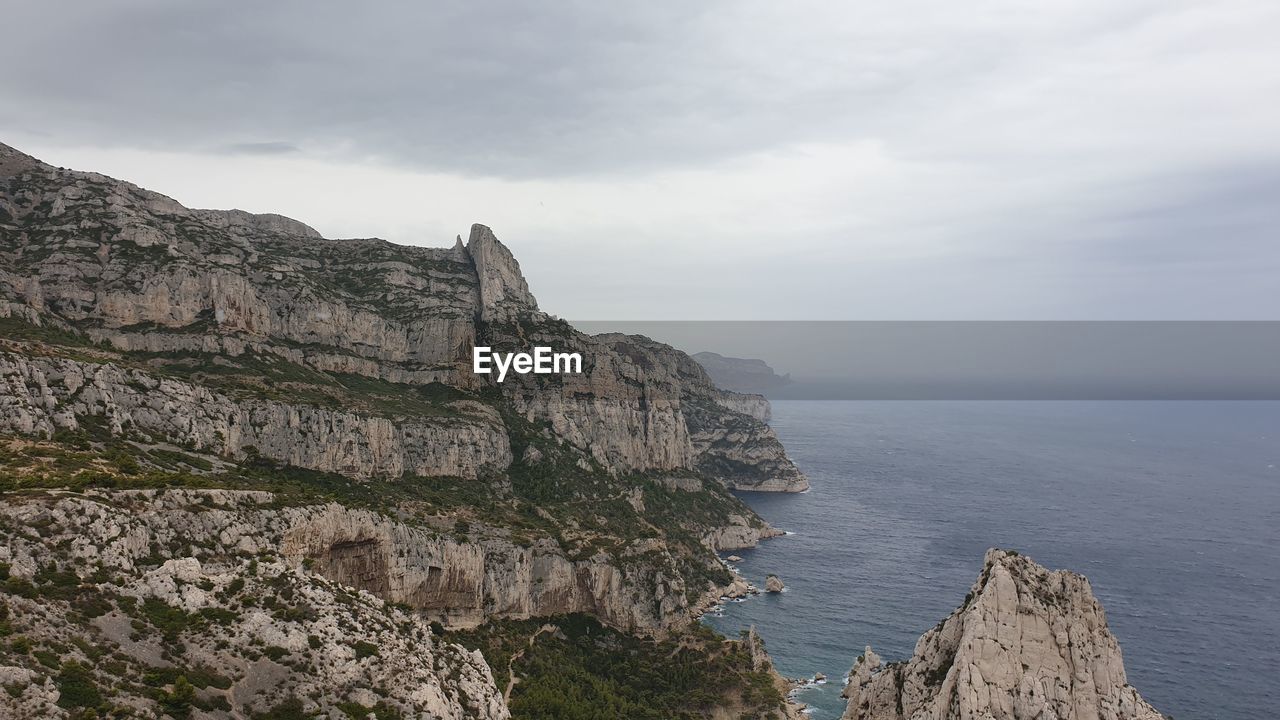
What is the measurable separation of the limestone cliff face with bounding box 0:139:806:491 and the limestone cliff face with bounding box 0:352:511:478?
1.18 feet

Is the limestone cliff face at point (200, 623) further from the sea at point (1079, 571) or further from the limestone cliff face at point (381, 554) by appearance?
the sea at point (1079, 571)

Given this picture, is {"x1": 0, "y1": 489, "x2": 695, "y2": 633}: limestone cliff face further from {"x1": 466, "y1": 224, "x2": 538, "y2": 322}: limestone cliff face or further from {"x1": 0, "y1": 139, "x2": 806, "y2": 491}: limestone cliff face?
{"x1": 466, "y1": 224, "x2": 538, "y2": 322}: limestone cliff face

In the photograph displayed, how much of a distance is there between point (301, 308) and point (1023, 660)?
118923 mm

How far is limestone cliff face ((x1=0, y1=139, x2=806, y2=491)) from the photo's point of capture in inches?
4112

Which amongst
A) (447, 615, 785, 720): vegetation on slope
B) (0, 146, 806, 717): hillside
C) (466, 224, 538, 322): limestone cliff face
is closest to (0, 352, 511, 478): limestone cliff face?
(0, 146, 806, 717): hillside

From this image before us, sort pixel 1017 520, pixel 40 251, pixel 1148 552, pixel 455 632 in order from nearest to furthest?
pixel 455 632 → pixel 40 251 → pixel 1148 552 → pixel 1017 520

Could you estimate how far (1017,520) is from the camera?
6954 inches

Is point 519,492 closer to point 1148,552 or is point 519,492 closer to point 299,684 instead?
point 299,684

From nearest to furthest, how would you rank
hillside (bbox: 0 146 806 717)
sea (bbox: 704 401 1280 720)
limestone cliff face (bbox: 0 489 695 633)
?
1. hillside (bbox: 0 146 806 717)
2. limestone cliff face (bbox: 0 489 695 633)
3. sea (bbox: 704 401 1280 720)

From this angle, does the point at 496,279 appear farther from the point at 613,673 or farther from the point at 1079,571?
the point at 1079,571

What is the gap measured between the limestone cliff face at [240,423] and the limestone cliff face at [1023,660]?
70849mm

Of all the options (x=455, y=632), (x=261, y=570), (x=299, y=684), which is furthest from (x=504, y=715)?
(x=455, y=632)

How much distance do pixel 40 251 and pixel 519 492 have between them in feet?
252

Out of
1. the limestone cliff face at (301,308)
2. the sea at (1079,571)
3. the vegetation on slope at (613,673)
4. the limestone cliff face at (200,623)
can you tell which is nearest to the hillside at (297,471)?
the limestone cliff face at (200,623)
